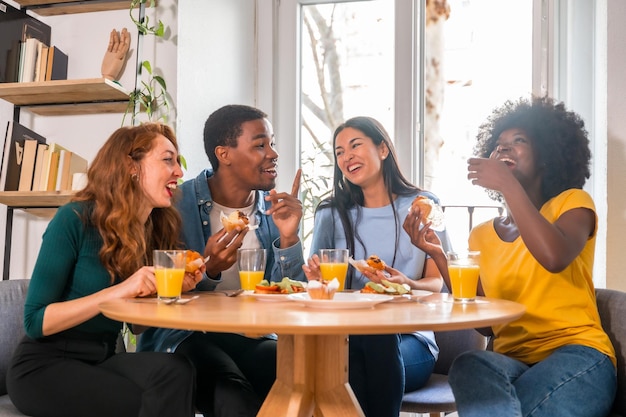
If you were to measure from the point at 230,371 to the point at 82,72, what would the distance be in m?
1.81

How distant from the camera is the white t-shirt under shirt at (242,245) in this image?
233 cm

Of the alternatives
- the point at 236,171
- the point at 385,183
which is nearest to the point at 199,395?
the point at 236,171

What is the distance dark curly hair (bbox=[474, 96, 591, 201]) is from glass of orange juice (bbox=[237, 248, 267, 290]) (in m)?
0.85

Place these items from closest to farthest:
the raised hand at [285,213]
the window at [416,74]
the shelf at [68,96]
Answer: the raised hand at [285,213] < the shelf at [68,96] < the window at [416,74]

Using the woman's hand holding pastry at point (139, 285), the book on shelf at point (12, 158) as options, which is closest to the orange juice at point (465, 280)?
the woman's hand holding pastry at point (139, 285)

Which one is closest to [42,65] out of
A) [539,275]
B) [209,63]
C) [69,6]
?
[69,6]

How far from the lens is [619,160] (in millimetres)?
2562

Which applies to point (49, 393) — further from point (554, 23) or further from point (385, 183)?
point (554, 23)

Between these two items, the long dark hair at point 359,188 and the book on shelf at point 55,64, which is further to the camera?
the book on shelf at point 55,64

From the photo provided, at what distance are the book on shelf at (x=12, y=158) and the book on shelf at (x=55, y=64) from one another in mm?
264

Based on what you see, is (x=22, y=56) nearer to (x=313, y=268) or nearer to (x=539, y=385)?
(x=313, y=268)

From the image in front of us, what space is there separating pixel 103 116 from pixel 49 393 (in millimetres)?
1720

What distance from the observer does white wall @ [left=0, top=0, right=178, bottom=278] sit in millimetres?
3002

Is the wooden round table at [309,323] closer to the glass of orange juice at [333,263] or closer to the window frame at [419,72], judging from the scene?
the glass of orange juice at [333,263]
